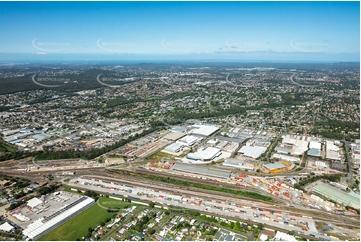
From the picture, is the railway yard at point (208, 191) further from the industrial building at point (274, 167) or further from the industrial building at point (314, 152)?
the industrial building at point (314, 152)

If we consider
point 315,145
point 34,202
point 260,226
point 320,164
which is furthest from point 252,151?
point 34,202

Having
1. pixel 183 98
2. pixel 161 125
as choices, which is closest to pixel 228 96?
pixel 183 98

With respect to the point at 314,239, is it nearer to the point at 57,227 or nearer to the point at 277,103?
the point at 57,227

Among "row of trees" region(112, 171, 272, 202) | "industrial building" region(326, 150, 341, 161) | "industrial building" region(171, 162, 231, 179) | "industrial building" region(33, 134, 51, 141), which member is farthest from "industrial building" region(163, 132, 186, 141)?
"industrial building" region(326, 150, 341, 161)

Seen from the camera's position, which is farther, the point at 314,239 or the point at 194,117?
the point at 194,117

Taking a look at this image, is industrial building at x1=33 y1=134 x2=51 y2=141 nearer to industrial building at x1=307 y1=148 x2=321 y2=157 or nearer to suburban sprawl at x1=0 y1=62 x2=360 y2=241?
suburban sprawl at x1=0 y1=62 x2=360 y2=241
